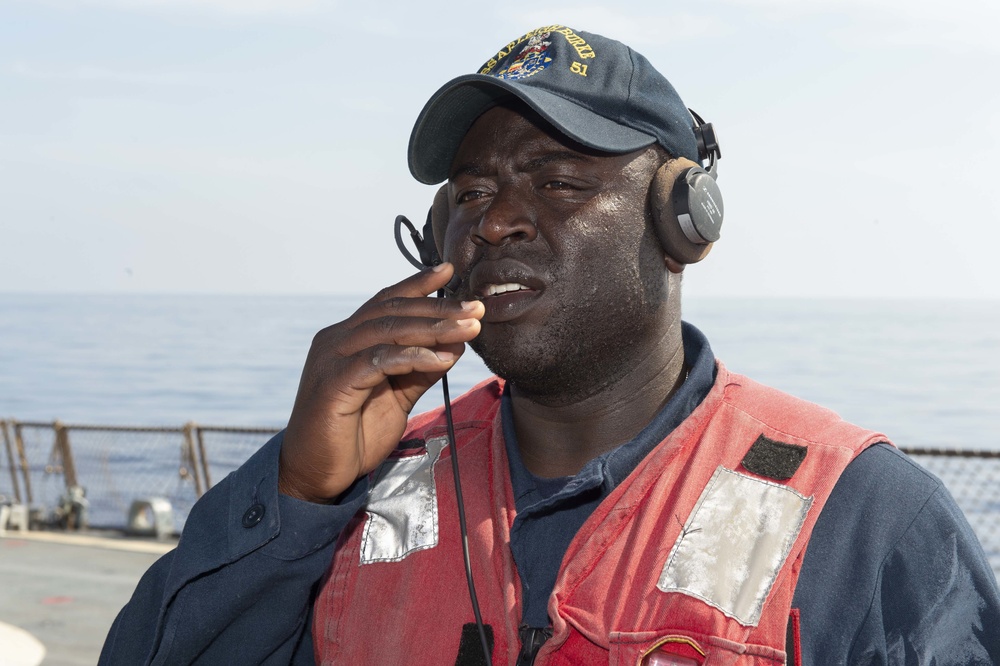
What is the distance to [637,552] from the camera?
1.90 metres

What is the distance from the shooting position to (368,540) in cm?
223

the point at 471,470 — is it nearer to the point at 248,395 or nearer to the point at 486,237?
the point at 486,237

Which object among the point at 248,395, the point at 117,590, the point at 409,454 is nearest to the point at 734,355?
the point at 248,395

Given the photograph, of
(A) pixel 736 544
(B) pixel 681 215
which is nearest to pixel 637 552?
(A) pixel 736 544

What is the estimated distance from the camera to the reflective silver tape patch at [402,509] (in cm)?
220

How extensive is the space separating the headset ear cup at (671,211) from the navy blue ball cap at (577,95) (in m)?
0.08

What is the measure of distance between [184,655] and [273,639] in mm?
178

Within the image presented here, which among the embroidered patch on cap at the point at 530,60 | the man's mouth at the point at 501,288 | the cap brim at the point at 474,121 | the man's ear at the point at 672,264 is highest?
the embroidered patch on cap at the point at 530,60

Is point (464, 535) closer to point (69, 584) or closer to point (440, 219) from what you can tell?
point (440, 219)

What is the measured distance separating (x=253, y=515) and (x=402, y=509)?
344mm

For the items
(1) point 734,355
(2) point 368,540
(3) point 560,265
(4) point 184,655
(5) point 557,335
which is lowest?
(1) point 734,355

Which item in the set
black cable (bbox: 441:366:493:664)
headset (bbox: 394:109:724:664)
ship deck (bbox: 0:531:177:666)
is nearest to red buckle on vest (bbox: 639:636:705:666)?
black cable (bbox: 441:366:493:664)

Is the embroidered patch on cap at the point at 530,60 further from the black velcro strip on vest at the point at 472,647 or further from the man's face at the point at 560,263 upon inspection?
the black velcro strip on vest at the point at 472,647

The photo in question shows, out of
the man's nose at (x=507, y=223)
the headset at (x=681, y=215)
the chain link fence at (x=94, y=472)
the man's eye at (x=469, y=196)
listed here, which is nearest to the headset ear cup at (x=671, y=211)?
the headset at (x=681, y=215)
